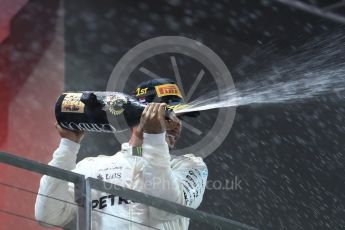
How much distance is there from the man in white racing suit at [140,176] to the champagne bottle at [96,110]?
53 millimetres

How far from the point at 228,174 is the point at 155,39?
0.73m

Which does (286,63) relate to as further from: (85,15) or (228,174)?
(85,15)

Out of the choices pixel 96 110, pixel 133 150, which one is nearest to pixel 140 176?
pixel 133 150

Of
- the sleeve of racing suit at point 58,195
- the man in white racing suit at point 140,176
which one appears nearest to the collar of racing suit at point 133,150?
the man in white racing suit at point 140,176

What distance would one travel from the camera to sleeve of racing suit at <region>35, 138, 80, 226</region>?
2227 mm

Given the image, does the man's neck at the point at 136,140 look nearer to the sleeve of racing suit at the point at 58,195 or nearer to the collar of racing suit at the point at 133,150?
the collar of racing suit at the point at 133,150

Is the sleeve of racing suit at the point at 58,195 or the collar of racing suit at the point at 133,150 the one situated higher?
the collar of racing suit at the point at 133,150

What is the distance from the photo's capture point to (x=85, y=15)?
12.2 feet

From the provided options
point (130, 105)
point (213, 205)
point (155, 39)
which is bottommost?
point (213, 205)

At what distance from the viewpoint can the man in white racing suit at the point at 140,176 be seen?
212cm

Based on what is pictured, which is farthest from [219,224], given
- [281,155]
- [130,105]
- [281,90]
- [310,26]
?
[310,26]

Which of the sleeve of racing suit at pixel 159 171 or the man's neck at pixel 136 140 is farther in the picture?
the man's neck at pixel 136 140

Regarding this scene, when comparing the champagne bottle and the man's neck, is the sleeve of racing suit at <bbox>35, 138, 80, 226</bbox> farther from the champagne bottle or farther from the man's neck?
the man's neck

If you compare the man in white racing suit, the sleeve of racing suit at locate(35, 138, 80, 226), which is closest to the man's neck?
the man in white racing suit
